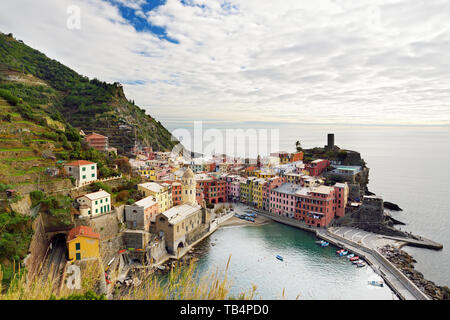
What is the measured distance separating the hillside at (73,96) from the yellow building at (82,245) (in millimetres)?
36511

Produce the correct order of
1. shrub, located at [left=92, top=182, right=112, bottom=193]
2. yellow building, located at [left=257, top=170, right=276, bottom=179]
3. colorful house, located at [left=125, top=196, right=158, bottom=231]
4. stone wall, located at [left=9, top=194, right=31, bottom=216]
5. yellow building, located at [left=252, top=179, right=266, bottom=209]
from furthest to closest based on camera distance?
yellow building, located at [left=257, top=170, right=276, bottom=179] < yellow building, located at [left=252, top=179, right=266, bottom=209] < colorful house, located at [left=125, top=196, right=158, bottom=231] < shrub, located at [left=92, top=182, right=112, bottom=193] < stone wall, located at [left=9, top=194, right=31, bottom=216]

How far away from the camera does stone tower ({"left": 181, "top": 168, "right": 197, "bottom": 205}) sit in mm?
30258

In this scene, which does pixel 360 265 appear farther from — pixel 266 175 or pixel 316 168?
pixel 316 168

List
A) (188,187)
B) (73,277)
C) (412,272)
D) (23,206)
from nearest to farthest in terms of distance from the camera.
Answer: (73,277) < (23,206) < (412,272) < (188,187)

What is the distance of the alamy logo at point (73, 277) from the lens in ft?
50.0

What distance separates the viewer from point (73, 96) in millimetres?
59562

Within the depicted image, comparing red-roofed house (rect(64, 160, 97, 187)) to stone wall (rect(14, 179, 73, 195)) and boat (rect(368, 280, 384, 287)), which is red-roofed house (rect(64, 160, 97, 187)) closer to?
stone wall (rect(14, 179, 73, 195))

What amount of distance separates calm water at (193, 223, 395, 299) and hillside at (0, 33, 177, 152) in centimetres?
3477

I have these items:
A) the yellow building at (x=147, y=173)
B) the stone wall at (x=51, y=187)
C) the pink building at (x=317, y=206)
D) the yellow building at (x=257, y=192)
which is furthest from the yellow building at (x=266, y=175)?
the stone wall at (x=51, y=187)

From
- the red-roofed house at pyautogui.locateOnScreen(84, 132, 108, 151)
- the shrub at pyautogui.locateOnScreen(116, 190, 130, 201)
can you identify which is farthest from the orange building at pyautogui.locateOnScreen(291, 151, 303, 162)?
the shrub at pyautogui.locateOnScreen(116, 190, 130, 201)

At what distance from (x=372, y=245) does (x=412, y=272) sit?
4824mm

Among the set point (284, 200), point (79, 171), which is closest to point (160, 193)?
point (79, 171)
